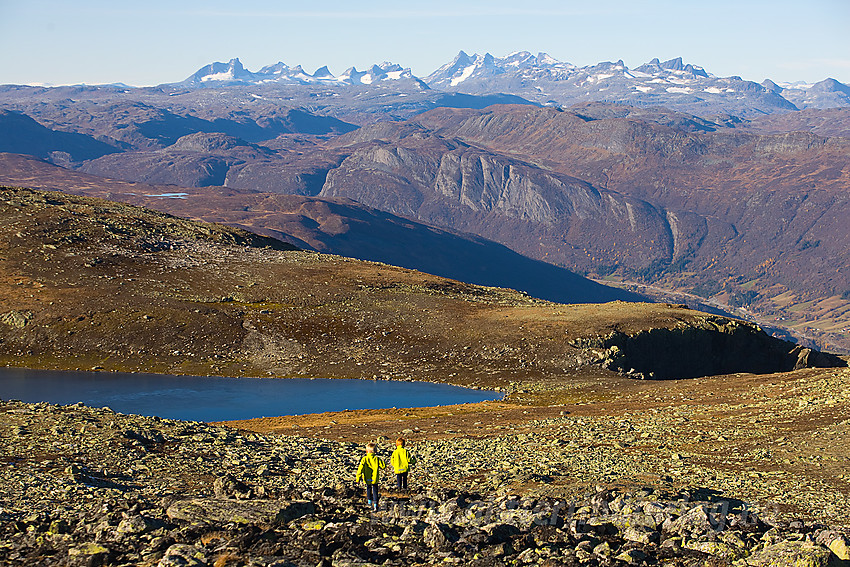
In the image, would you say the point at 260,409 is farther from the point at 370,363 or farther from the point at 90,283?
the point at 90,283

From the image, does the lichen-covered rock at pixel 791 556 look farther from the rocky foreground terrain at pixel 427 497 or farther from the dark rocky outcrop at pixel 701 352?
the dark rocky outcrop at pixel 701 352

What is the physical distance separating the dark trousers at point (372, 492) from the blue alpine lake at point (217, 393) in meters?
48.0

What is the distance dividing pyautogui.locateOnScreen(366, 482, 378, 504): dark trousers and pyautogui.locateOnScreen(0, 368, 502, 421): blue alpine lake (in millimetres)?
47977

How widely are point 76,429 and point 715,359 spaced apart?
298ft

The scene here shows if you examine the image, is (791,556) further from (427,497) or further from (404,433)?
(404,433)

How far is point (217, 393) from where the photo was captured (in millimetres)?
89938

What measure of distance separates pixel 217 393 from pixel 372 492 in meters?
60.0

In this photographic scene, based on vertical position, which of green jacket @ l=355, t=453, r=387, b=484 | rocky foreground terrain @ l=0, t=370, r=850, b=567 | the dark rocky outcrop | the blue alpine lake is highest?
green jacket @ l=355, t=453, r=387, b=484

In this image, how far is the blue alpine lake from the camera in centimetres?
8288

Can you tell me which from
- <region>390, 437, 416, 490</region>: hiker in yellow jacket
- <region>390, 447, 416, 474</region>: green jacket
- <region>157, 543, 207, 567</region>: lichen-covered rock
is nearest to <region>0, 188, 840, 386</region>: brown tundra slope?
<region>390, 437, 416, 490</region>: hiker in yellow jacket

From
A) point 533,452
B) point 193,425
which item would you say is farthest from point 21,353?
point 533,452

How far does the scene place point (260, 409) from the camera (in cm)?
8369

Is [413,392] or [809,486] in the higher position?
[809,486]

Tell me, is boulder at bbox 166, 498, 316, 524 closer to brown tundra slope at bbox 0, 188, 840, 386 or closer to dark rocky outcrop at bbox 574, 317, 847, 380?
brown tundra slope at bbox 0, 188, 840, 386
